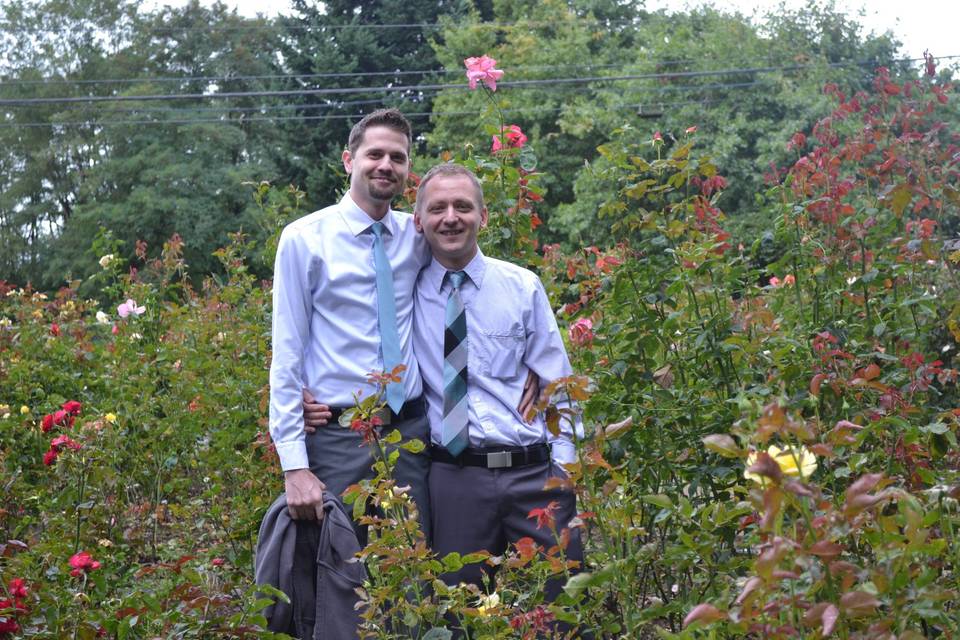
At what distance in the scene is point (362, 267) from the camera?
3250 millimetres

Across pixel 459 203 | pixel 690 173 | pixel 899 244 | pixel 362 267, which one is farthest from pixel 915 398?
pixel 362 267

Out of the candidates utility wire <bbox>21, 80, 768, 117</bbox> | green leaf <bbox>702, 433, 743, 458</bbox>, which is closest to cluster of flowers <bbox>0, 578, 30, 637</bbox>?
green leaf <bbox>702, 433, 743, 458</bbox>

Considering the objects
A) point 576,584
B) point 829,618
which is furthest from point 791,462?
point 576,584

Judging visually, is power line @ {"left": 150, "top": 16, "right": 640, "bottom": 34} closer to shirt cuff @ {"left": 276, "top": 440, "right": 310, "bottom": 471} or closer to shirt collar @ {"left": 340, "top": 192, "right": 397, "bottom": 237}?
shirt collar @ {"left": 340, "top": 192, "right": 397, "bottom": 237}

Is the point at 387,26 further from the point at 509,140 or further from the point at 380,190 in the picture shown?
the point at 380,190

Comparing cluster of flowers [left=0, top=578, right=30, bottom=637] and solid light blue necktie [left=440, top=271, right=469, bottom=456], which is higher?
solid light blue necktie [left=440, top=271, right=469, bottom=456]

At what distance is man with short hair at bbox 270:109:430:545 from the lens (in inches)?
122

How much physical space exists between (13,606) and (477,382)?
127cm

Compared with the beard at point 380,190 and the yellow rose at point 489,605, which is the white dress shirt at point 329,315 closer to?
the beard at point 380,190

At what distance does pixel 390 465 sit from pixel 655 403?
0.87 meters

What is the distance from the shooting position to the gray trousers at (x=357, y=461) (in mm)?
3117

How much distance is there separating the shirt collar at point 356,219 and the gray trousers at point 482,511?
670 mm

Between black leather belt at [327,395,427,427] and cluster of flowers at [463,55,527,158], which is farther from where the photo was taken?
cluster of flowers at [463,55,527,158]

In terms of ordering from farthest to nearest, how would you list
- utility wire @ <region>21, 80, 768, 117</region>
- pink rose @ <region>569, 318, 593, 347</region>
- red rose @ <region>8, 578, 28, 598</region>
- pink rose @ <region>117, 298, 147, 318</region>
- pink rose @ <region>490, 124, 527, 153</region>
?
utility wire @ <region>21, 80, 768, 117</region>
pink rose @ <region>117, 298, 147, 318</region>
pink rose @ <region>490, 124, 527, 153</region>
pink rose @ <region>569, 318, 593, 347</region>
red rose @ <region>8, 578, 28, 598</region>
